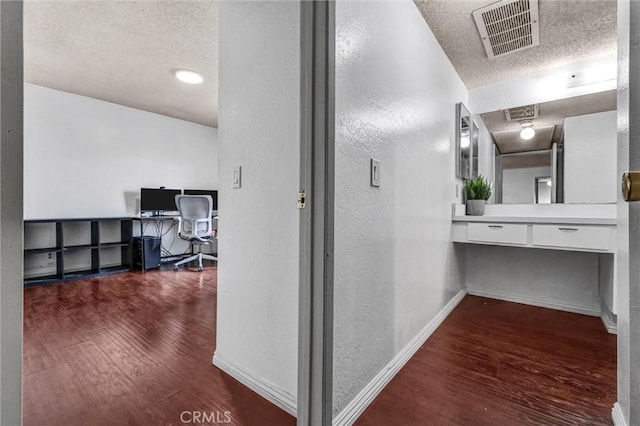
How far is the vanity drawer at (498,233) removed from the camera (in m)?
2.44

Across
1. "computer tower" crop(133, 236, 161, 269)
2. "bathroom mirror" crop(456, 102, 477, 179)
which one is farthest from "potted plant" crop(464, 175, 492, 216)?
"computer tower" crop(133, 236, 161, 269)

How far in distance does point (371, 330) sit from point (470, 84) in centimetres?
280

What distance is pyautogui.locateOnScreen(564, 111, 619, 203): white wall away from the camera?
92.7 inches

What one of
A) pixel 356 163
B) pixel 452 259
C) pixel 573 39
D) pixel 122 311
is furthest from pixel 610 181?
pixel 122 311

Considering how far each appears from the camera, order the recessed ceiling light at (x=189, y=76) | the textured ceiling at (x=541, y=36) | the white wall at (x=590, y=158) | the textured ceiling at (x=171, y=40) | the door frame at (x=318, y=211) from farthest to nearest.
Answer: the recessed ceiling light at (x=189, y=76), the white wall at (x=590, y=158), the textured ceiling at (x=171, y=40), the textured ceiling at (x=541, y=36), the door frame at (x=318, y=211)

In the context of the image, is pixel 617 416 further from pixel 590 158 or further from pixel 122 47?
pixel 122 47

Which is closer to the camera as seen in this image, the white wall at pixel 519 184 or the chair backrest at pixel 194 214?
the white wall at pixel 519 184

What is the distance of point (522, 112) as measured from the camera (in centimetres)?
281

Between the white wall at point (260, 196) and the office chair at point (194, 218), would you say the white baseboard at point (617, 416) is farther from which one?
the office chair at point (194, 218)

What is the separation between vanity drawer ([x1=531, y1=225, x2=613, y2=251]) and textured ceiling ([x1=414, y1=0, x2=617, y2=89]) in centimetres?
141

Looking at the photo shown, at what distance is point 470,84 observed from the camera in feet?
9.94

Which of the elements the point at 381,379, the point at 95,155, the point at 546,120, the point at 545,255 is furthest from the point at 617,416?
the point at 95,155

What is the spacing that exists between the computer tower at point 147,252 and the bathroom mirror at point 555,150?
4298 millimetres
